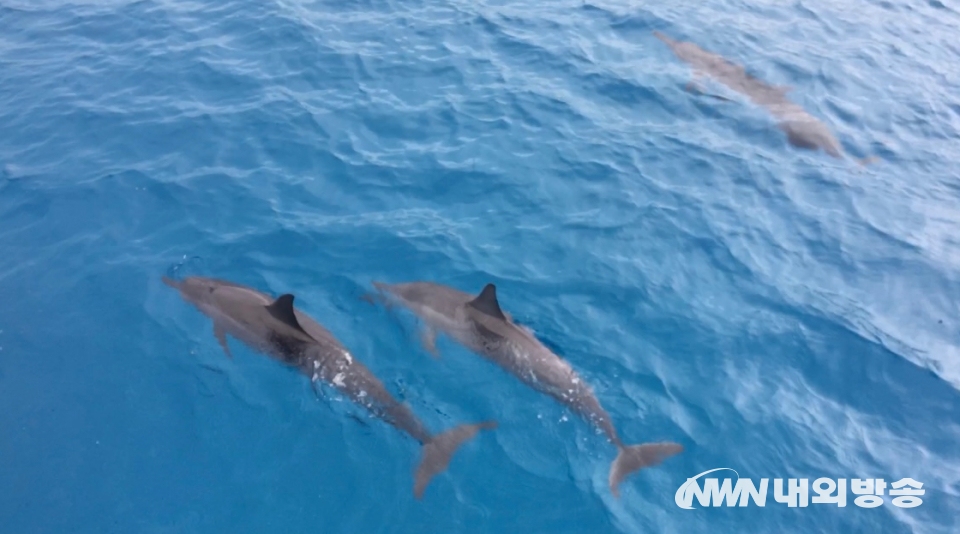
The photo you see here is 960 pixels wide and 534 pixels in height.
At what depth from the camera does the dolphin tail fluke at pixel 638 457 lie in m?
7.86

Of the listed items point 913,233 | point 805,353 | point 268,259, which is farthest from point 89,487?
point 913,233

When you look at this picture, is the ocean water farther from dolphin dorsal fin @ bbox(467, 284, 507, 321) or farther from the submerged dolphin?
dolphin dorsal fin @ bbox(467, 284, 507, 321)

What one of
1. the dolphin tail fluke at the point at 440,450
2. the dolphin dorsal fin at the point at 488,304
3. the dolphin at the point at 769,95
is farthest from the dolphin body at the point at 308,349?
the dolphin at the point at 769,95

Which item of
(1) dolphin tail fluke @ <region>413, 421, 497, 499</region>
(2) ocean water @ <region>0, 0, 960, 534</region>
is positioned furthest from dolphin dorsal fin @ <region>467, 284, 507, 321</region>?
(1) dolphin tail fluke @ <region>413, 421, 497, 499</region>

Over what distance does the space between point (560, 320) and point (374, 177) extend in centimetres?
440

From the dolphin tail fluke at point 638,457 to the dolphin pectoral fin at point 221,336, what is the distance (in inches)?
198

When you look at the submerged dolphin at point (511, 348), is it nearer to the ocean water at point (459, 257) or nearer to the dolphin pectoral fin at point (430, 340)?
the dolphin pectoral fin at point (430, 340)

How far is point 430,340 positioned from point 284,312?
76.8 inches

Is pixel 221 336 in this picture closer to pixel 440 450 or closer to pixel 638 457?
pixel 440 450

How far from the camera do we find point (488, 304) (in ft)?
29.2

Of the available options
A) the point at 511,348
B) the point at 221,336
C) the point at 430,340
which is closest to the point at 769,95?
the point at 511,348

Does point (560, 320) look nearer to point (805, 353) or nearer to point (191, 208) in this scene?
point (805, 353)

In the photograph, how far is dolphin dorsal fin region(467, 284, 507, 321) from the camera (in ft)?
29.0

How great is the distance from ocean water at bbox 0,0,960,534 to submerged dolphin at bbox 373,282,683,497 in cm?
16
